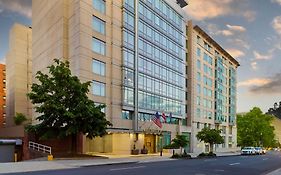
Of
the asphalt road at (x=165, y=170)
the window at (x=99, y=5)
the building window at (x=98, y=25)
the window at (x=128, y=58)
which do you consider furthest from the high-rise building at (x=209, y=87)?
the asphalt road at (x=165, y=170)

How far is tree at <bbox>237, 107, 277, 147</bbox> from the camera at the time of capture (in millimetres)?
121363

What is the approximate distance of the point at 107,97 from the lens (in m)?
50.2

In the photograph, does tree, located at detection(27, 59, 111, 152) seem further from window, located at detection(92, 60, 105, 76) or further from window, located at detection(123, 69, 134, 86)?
window, located at detection(123, 69, 134, 86)

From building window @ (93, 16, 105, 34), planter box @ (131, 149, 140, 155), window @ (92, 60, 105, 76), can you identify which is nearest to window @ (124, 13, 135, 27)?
building window @ (93, 16, 105, 34)

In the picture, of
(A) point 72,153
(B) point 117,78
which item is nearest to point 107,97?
(B) point 117,78

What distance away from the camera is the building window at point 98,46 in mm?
48850

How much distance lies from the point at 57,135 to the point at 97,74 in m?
16.6

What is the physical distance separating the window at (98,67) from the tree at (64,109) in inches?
538

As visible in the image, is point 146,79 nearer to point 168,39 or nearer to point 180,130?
point 168,39

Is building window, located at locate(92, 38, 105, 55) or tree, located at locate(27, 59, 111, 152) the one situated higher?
building window, located at locate(92, 38, 105, 55)

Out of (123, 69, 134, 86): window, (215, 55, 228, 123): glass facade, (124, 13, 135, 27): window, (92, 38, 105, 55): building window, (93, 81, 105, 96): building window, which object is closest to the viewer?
(93, 81, 105, 96): building window

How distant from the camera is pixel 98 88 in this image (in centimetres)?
4888

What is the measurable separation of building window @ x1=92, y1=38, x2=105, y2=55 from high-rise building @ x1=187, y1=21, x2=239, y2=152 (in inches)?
1383

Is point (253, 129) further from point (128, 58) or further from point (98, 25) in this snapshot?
point (98, 25)
